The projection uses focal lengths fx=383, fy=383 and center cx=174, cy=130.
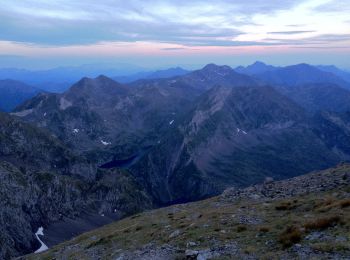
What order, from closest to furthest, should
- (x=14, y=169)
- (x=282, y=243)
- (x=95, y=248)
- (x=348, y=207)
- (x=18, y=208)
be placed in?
(x=282, y=243) < (x=348, y=207) < (x=95, y=248) < (x=18, y=208) < (x=14, y=169)

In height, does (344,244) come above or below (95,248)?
above

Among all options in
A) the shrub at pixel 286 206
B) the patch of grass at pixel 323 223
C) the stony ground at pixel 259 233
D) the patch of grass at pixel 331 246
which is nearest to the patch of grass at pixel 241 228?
the stony ground at pixel 259 233

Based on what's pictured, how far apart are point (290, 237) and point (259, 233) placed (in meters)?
4.37

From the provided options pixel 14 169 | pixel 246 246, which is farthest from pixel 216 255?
pixel 14 169

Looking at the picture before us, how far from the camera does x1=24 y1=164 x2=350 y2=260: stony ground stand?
86.5 feet

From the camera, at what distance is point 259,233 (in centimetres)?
3139

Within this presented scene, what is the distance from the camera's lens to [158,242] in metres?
37.2

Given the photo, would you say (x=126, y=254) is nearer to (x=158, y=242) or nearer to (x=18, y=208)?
(x=158, y=242)

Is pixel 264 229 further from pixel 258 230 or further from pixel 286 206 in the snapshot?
pixel 286 206

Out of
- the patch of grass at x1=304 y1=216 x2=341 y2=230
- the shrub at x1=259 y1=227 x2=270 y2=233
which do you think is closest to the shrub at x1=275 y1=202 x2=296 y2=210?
the shrub at x1=259 y1=227 x2=270 y2=233

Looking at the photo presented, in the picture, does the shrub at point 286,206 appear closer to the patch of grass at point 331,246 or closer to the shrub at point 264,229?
the shrub at point 264,229

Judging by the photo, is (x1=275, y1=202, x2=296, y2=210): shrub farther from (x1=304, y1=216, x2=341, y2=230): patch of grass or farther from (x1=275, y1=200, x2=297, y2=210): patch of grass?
(x1=304, y1=216, x2=341, y2=230): patch of grass

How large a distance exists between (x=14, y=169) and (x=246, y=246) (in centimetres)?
19046

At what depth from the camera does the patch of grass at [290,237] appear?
26.7 metres
